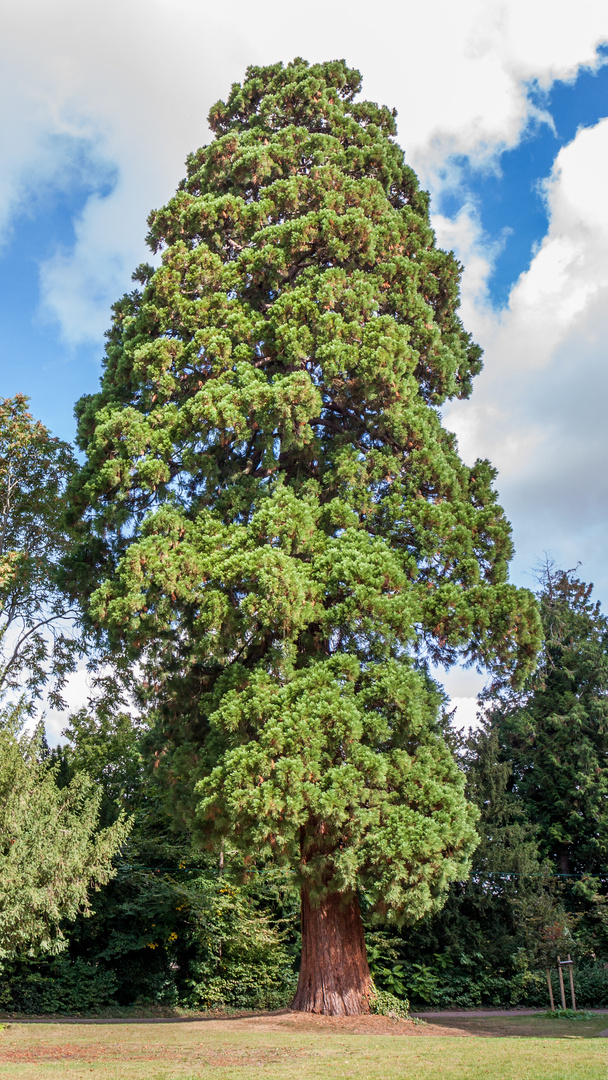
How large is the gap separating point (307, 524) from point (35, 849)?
502cm

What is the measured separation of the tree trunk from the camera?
9.88 meters

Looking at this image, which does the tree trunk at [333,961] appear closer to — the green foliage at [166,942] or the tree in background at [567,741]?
the green foliage at [166,942]

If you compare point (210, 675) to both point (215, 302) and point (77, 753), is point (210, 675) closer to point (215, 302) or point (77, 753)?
point (215, 302)

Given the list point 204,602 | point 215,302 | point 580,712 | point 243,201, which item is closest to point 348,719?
point 204,602

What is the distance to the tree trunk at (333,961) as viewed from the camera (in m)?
9.88

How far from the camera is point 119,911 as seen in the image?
1499 cm

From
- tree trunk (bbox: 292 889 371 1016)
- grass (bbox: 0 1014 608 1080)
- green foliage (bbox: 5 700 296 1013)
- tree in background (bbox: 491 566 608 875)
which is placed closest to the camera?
grass (bbox: 0 1014 608 1080)

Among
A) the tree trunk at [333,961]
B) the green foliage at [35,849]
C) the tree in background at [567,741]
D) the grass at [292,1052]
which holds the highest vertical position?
the tree in background at [567,741]

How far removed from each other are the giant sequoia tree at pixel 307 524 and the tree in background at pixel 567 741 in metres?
11.2

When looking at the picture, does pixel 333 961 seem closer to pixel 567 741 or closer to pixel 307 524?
pixel 307 524

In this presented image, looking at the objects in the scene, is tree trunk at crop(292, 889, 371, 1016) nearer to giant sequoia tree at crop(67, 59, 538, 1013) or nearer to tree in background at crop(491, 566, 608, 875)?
giant sequoia tree at crop(67, 59, 538, 1013)

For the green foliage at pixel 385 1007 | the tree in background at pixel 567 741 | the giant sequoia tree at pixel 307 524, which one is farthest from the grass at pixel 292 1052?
the tree in background at pixel 567 741

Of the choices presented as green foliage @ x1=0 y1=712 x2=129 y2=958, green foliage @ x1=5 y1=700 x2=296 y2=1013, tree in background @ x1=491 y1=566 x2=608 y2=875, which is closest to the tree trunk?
green foliage @ x1=0 y1=712 x2=129 y2=958

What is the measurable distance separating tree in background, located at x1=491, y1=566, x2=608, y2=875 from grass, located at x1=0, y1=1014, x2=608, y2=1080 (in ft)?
36.0
